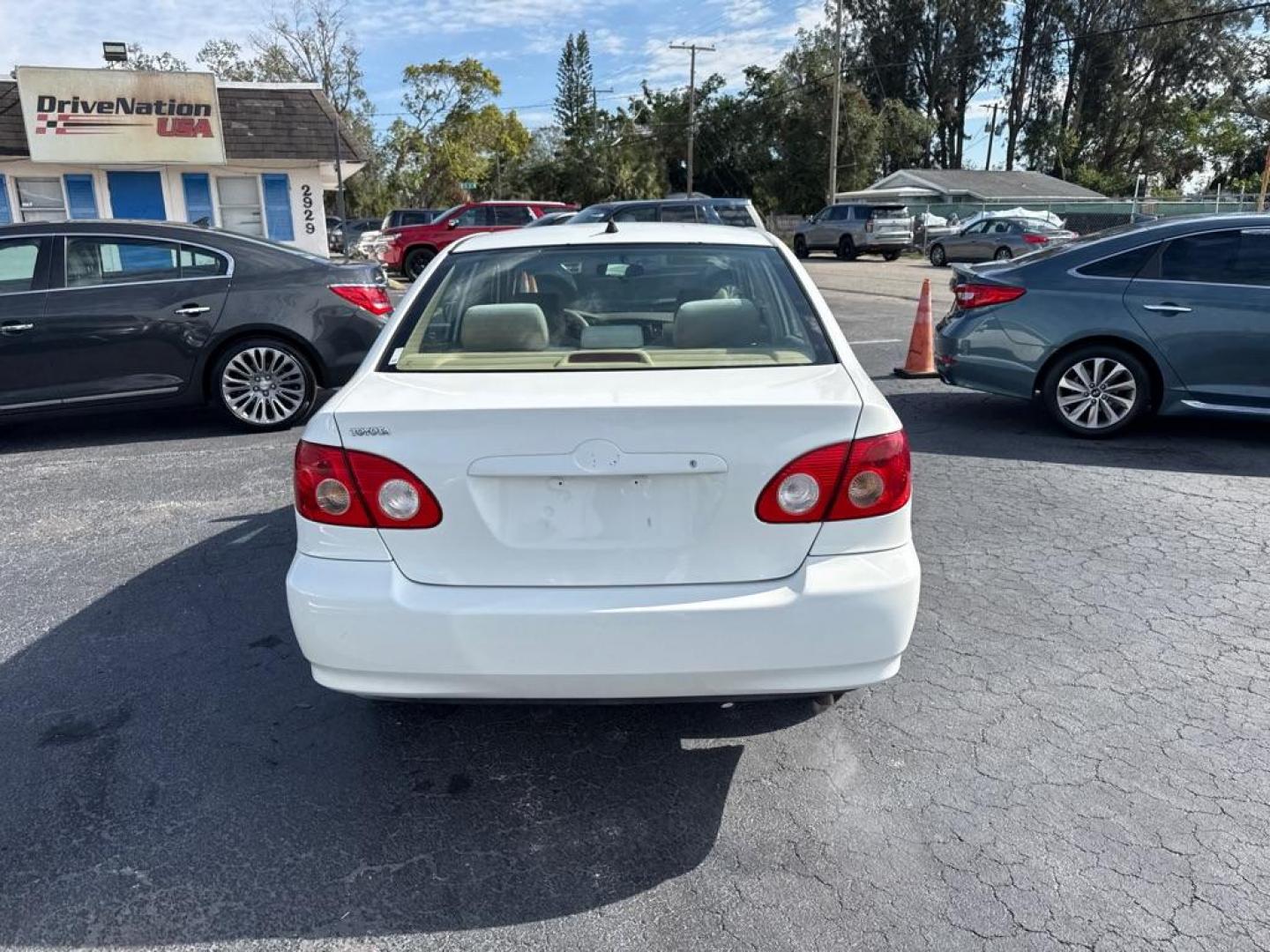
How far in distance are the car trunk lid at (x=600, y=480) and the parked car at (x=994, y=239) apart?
84.4 ft

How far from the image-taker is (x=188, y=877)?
2381mm

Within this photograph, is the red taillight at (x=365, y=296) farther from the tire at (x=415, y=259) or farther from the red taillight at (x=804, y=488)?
the tire at (x=415, y=259)

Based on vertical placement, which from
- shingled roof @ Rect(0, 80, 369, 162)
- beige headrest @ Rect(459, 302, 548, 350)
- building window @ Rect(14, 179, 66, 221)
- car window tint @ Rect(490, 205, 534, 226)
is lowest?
beige headrest @ Rect(459, 302, 548, 350)

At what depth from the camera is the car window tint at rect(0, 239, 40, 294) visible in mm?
6289

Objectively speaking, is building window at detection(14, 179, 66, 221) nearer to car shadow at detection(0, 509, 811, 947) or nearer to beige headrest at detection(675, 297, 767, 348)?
car shadow at detection(0, 509, 811, 947)

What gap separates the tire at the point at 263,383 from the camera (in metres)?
6.69

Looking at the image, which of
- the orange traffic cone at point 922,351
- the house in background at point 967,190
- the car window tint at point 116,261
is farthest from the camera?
the house in background at point 967,190

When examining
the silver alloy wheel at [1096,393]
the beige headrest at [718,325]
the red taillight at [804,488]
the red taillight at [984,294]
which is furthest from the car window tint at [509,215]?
the red taillight at [804,488]

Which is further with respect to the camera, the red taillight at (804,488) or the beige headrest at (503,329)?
the beige headrest at (503,329)

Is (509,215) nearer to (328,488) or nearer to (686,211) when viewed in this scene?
(686,211)

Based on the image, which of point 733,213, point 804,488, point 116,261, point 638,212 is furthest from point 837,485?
point 638,212

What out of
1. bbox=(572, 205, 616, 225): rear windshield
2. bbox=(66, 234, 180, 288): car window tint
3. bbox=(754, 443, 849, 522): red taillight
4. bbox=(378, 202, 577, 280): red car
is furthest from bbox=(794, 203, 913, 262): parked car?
bbox=(754, 443, 849, 522): red taillight

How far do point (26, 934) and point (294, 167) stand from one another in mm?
18522

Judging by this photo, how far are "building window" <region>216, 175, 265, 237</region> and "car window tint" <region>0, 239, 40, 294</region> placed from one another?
12.8m
